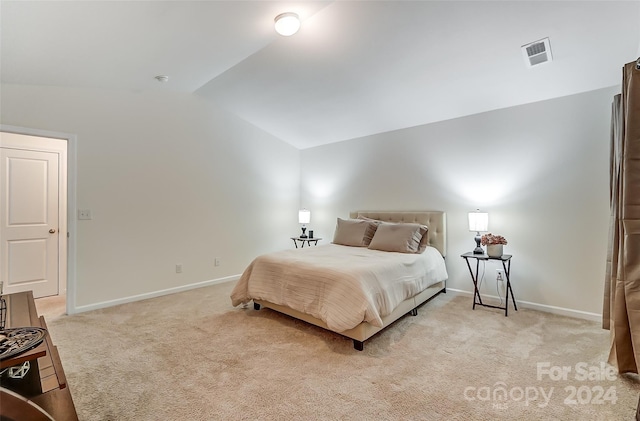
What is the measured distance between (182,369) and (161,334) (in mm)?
736

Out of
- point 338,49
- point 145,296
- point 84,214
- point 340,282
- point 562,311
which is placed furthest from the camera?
point 145,296

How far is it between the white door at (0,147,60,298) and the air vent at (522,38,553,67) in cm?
548

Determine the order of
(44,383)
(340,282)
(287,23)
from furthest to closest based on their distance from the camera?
1. (340,282)
2. (287,23)
3. (44,383)

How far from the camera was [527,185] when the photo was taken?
334cm

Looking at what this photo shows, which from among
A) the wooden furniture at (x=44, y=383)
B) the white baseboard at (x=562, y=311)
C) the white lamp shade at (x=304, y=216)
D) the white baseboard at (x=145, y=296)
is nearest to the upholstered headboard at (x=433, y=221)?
the white baseboard at (x=562, y=311)

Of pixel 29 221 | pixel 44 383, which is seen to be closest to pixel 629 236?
pixel 44 383

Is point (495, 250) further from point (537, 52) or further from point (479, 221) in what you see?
point (537, 52)

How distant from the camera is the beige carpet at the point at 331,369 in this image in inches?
66.8

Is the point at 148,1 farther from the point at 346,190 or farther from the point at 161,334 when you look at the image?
the point at 346,190

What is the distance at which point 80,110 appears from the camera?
324cm

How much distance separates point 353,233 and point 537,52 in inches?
105

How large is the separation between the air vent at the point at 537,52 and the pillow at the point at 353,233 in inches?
96.4

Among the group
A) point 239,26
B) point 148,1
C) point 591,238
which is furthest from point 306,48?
point 591,238

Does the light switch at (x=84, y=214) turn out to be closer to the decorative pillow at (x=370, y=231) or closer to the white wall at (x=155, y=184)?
the white wall at (x=155, y=184)
